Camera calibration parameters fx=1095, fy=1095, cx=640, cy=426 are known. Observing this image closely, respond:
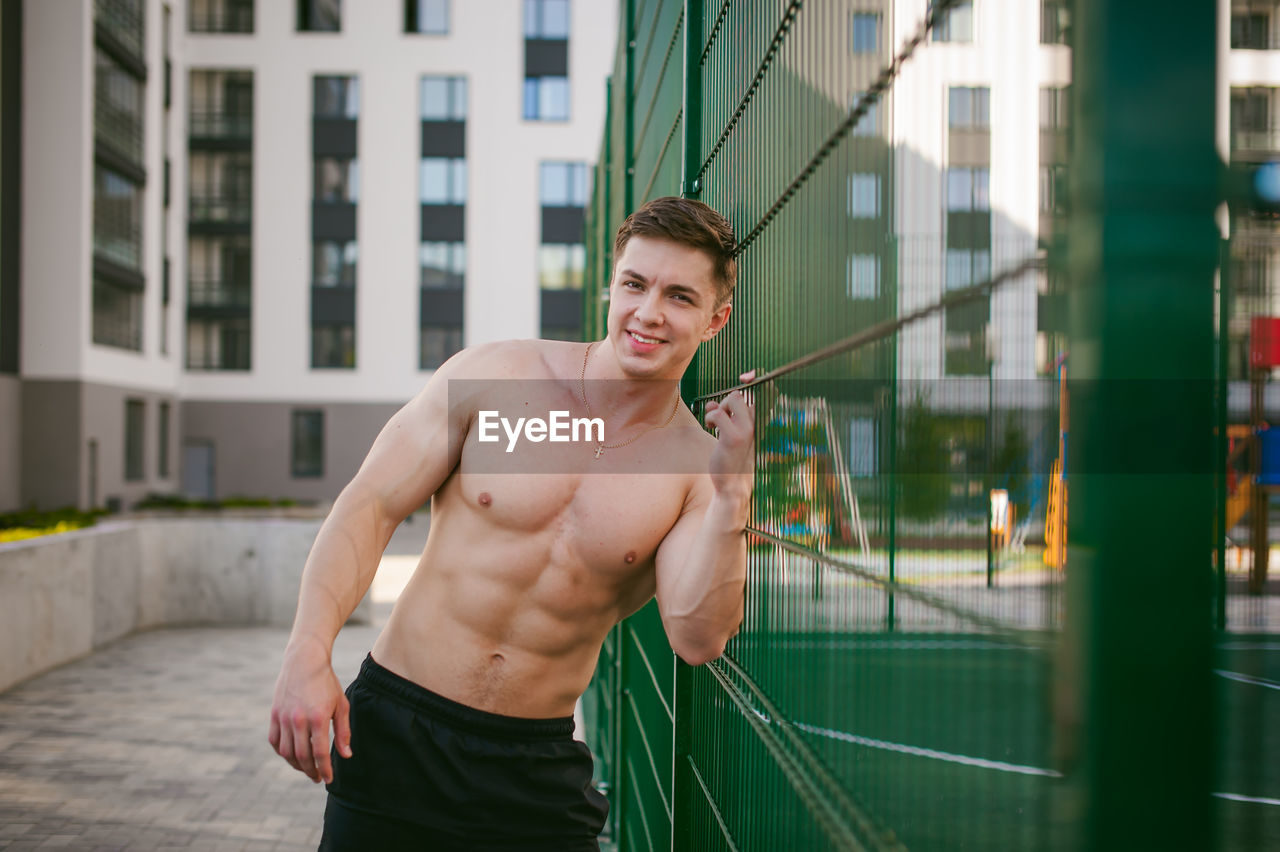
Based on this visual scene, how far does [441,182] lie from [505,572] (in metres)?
34.1

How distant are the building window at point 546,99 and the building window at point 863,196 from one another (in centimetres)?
3560

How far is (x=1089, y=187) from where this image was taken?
0.84 meters

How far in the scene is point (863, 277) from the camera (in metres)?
1.45

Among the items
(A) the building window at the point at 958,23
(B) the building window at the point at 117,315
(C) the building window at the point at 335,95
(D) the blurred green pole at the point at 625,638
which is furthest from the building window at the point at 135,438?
(A) the building window at the point at 958,23

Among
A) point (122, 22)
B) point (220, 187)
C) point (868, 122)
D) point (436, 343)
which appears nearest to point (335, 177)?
point (220, 187)

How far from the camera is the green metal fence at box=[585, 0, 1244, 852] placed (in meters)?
0.83

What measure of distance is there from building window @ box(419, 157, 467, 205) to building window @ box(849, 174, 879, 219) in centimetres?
3487

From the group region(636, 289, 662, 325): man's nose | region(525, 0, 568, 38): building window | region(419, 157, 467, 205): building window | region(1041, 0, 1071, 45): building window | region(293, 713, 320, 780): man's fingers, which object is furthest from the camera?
region(525, 0, 568, 38): building window

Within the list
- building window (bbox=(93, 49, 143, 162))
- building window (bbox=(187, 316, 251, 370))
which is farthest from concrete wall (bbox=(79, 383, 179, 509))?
building window (bbox=(93, 49, 143, 162))

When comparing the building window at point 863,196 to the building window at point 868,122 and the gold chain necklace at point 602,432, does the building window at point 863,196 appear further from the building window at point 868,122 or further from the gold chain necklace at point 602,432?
the gold chain necklace at point 602,432

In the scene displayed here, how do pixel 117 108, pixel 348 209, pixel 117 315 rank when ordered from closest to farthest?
1. pixel 117 108
2. pixel 117 315
3. pixel 348 209

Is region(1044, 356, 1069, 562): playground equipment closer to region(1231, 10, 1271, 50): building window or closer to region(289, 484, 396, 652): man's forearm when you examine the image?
region(1231, 10, 1271, 50): building window

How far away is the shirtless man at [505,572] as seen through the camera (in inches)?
101

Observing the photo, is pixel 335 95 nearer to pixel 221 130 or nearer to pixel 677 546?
pixel 221 130
